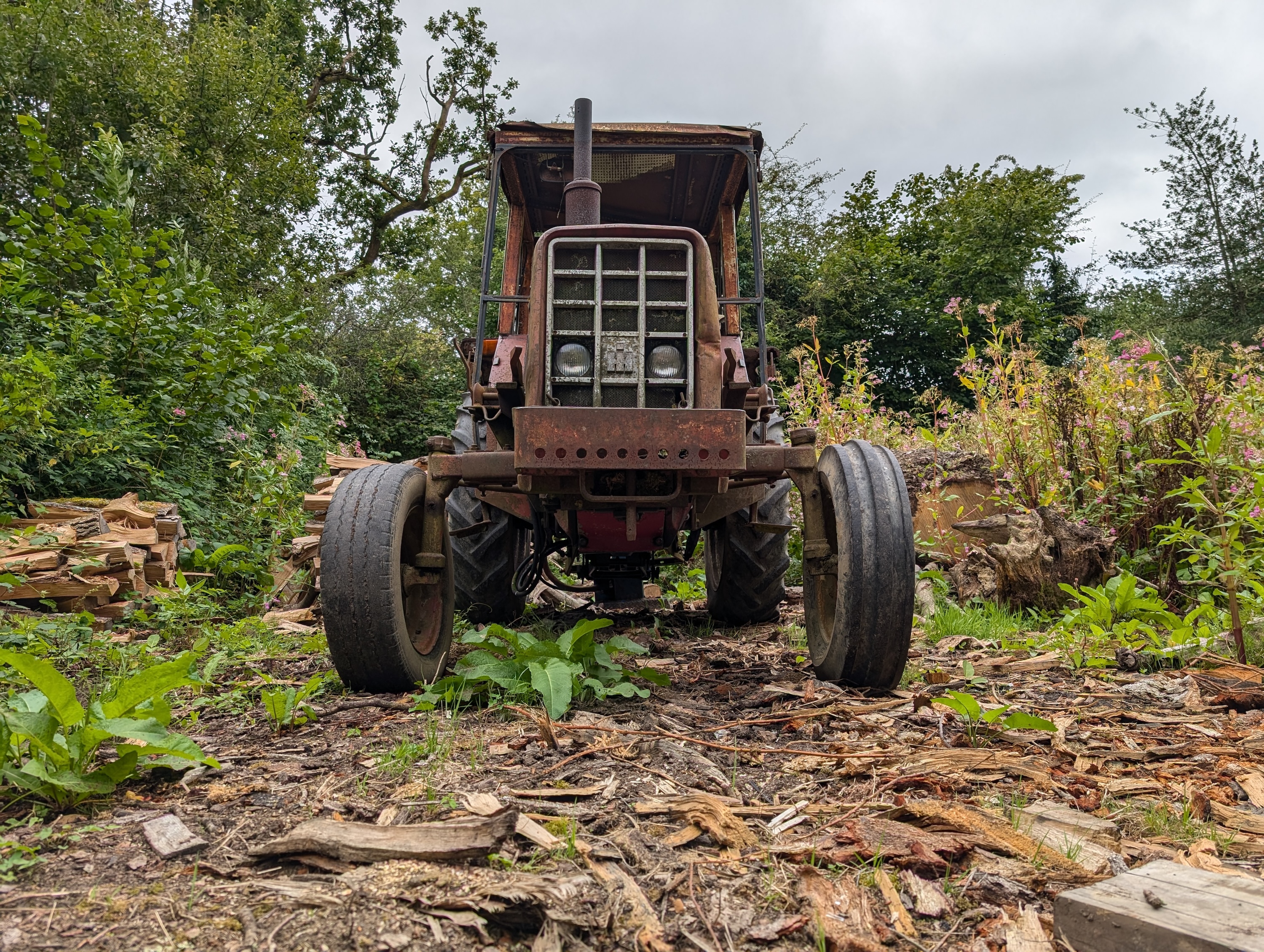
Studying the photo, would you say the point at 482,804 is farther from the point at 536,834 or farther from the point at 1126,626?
the point at 1126,626

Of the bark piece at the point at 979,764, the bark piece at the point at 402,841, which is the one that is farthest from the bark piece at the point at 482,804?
the bark piece at the point at 979,764

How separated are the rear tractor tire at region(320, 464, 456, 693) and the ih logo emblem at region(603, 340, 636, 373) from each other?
920 mm

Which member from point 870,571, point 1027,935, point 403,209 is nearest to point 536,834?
point 1027,935

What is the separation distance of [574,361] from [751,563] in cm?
183

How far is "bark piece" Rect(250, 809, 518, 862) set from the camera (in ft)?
5.12

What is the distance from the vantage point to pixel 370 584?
115 inches

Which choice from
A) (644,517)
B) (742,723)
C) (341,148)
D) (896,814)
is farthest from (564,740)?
(341,148)

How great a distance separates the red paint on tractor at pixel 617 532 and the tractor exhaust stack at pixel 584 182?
151cm

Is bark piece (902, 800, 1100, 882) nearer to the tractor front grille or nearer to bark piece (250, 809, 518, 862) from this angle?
bark piece (250, 809, 518, 862)

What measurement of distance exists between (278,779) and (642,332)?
212 centimetres

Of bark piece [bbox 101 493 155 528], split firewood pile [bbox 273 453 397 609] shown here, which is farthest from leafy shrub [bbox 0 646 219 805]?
bark piece [bbox 101 493 155 528]

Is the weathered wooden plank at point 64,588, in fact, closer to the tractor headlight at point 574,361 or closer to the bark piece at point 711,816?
the tractor headlight at point 574,361

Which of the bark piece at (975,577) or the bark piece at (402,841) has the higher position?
the bark piece at (975,577)

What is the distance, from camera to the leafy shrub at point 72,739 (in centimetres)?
179
